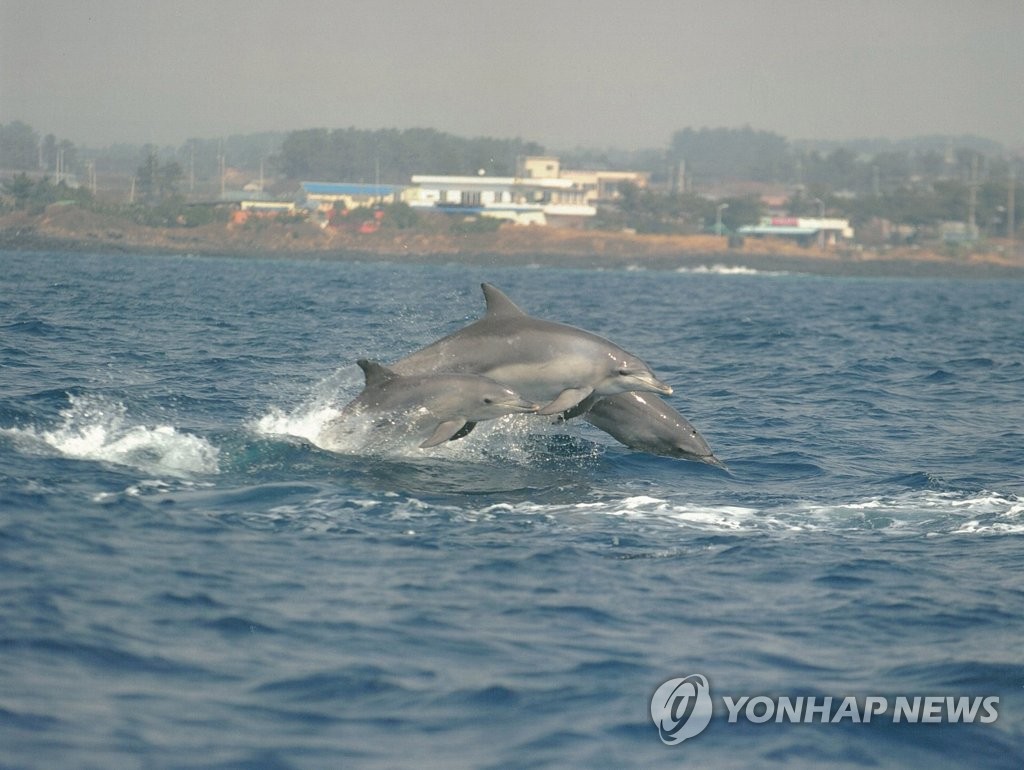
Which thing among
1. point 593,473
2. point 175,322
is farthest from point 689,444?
point 175,322

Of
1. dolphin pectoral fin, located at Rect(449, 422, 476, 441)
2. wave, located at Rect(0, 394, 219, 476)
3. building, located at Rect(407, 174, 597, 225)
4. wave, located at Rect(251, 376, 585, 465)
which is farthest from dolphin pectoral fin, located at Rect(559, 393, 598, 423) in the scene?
building, located at Rect(407, 174, 597, 225)

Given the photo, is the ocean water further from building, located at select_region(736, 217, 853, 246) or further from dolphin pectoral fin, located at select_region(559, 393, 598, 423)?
building, located at select_region(736, 217, 853, 246)

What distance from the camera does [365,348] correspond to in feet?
80.4

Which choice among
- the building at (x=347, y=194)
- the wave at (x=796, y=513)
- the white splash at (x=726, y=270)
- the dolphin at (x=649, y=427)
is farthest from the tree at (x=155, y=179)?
the wave at (x=796, y=513)

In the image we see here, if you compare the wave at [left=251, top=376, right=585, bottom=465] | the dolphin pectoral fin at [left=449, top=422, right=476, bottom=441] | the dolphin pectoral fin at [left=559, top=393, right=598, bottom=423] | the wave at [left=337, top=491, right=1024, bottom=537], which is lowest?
the wave at [left=337, top=491, right=1024, bottom=537]

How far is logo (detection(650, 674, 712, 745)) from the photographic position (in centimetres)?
687

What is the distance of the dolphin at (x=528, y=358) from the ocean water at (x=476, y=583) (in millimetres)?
825

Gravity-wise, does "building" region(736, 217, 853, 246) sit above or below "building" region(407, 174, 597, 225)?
below

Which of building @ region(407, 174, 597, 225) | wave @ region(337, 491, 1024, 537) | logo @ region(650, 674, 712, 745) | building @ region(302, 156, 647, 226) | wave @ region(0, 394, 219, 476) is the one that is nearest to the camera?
logo @ region(650, 674, 712, 745)

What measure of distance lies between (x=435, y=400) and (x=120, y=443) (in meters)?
2.97

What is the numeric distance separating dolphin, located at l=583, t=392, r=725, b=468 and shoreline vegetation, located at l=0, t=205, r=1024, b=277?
84.2 m

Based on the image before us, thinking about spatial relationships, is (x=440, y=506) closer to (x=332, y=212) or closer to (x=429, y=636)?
(x=429, y=636)

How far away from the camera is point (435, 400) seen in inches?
Answer: 521

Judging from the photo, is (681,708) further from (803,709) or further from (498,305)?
(498,305)
